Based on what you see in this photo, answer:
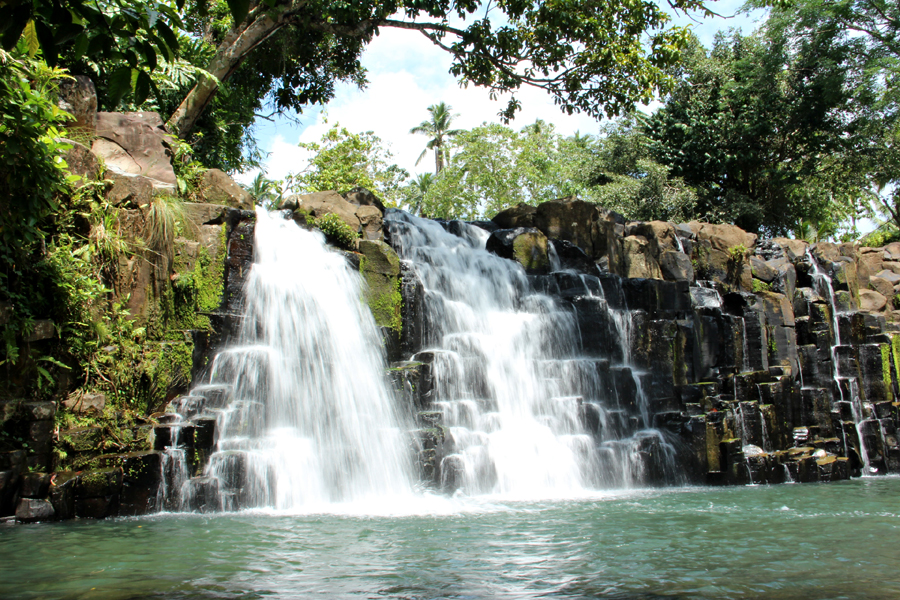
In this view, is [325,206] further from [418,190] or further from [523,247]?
[418,190]

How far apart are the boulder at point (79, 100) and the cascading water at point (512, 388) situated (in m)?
6.14

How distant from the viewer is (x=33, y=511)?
7.67 m

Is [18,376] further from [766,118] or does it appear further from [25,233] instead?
[766,118]

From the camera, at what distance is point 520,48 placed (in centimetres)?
1723

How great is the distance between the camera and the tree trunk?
49.8ft

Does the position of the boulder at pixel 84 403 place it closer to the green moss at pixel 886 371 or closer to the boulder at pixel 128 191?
the boulder at pixel 128 191

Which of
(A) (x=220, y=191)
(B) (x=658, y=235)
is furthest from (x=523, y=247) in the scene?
(A) (x=220, y=191)

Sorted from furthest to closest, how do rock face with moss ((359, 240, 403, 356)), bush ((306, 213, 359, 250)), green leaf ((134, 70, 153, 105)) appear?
bush ((306, 213, 359, 250)) → rock face with moss ((359, 240, 403, 356)) → green leaf ((134, 70, 153, 105))

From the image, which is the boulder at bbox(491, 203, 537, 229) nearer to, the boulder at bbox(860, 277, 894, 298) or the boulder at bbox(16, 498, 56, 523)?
the boulder at bbox(860, 277, 894, 298)

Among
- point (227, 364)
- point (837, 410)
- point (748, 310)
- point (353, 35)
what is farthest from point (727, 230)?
point (227, 364)

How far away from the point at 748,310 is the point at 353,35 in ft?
38.9

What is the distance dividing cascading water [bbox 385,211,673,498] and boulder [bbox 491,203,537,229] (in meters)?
2.90

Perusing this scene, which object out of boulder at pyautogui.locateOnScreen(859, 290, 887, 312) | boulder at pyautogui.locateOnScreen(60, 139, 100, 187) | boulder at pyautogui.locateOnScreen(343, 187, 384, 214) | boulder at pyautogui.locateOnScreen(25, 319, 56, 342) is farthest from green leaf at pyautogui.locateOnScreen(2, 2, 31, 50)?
boulder at pyautogui.locateOnScreen(859, 290, 887, 312)

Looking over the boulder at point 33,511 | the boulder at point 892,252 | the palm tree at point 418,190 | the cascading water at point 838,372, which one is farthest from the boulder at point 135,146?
the palm tree at point 418,190
